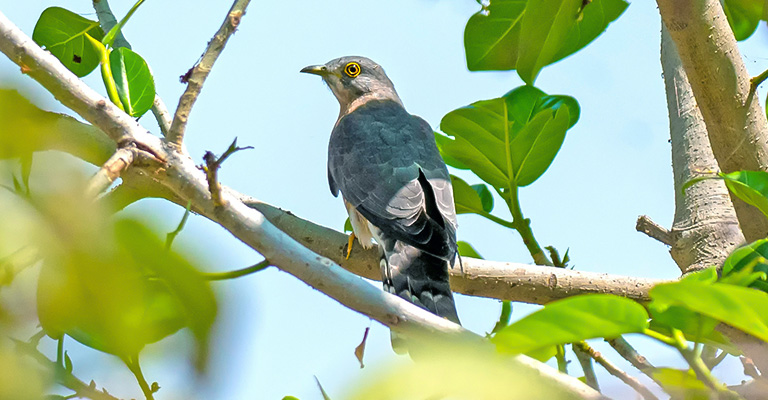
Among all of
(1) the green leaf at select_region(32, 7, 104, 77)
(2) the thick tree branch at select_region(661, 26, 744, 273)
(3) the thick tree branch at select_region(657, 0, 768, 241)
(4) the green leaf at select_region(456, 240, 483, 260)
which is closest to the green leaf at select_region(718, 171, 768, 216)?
(3) the thick tree branch at select_region(657, 0, 768, 241)

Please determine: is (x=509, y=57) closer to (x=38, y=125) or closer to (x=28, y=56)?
(x=28, y=56)

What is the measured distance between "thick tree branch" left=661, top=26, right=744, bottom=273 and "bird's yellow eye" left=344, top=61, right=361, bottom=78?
2778 mm

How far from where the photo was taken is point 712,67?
8.01 feet

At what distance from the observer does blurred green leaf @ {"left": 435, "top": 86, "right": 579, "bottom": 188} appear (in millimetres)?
3043

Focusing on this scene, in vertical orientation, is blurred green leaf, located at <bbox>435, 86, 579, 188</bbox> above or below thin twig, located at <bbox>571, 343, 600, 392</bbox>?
above

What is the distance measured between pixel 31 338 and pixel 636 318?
764mm

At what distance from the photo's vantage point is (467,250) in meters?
3.24

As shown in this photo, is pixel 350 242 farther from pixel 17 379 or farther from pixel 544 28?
pixel 17 379

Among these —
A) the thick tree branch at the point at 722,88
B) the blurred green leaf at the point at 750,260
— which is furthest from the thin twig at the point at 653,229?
the blurred green leaf at the point at 750,260

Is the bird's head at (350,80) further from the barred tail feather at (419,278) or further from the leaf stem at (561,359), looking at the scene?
the leaf stem at (561,359)

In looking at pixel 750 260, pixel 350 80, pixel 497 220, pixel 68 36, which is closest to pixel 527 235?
pixel 497 220

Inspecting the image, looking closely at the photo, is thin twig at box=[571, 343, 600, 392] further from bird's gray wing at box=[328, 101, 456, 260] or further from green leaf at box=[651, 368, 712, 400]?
green leaf at box=[651, 368, 712, 400]

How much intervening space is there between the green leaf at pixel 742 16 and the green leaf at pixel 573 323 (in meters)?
2.65

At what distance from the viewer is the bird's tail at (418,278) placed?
2.81 m
